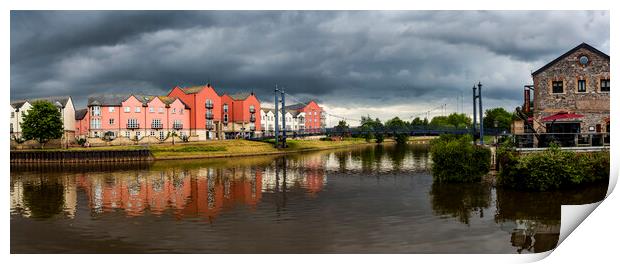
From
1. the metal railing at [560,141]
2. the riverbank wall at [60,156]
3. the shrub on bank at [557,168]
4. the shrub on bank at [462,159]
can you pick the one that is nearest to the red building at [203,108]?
the riverbank wall at [60,156]

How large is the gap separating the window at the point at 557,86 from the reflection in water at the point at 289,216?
1040 centimetres

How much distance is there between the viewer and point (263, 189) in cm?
3186

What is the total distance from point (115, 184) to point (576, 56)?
119ft

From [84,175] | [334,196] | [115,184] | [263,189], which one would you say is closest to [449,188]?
[334,196]

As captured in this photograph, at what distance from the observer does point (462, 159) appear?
3052cm

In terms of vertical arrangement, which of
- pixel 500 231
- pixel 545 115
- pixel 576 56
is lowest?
pixel 500 231

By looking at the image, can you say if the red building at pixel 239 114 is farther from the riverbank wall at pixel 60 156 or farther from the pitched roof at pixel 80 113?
the riverbank wall at pixel 60 156

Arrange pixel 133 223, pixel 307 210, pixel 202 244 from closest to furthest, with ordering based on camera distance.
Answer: pixel 202 244
pixel 133 223
pixel 307 210

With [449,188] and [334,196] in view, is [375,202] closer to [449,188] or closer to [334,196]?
[334,196]

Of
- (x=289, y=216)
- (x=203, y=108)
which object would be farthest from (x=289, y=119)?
(x=289, y=216)

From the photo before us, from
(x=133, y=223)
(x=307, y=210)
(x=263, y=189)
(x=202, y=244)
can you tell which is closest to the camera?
(x=202, y=244)

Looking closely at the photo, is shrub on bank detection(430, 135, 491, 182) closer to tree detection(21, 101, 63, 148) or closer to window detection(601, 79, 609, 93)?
window detection(601, 79, 609, 93)

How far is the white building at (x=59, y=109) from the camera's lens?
71344mm

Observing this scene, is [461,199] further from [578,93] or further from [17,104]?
[17,104]
